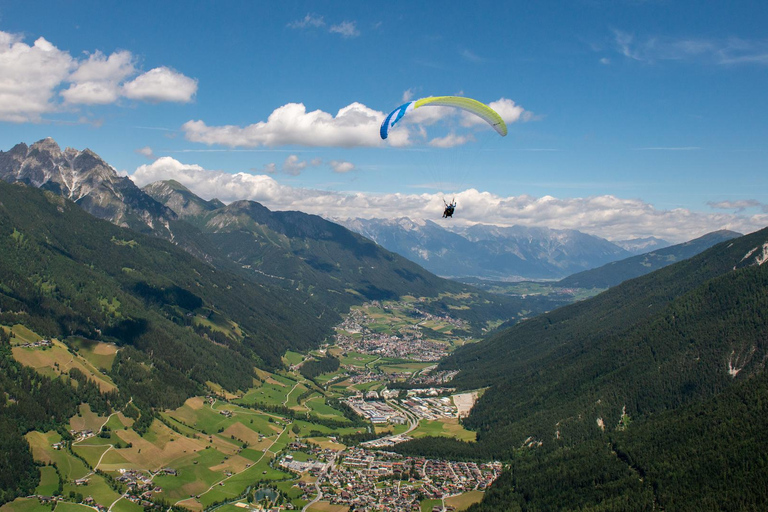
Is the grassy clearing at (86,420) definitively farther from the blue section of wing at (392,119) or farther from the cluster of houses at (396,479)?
the blue section of wing at (392,119)

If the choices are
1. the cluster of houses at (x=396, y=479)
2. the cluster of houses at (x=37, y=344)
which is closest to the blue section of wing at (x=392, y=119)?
the cluster of houses at (x=396, y=479)

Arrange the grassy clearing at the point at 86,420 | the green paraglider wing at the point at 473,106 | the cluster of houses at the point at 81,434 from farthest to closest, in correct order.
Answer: the grassy clearing at the point at 86,420
the cluster of houses at the point at 81,434
the green paraglider wing at the point at 473,106

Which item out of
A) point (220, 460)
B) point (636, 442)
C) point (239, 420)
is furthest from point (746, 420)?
point (239, 420)

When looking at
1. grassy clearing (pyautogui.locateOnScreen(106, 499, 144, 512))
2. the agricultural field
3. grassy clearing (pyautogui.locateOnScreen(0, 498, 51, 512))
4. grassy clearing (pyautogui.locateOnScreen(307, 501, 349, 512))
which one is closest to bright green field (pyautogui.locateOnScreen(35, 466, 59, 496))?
the agricultural field

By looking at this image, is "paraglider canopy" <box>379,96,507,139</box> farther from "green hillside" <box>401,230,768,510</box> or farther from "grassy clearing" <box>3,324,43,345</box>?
"grassy clearing" <box>3,324,43,345</box>

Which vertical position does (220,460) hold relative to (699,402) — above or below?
below

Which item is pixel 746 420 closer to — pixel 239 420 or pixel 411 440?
pixel 411 440

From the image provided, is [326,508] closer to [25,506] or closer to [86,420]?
[25,506]
